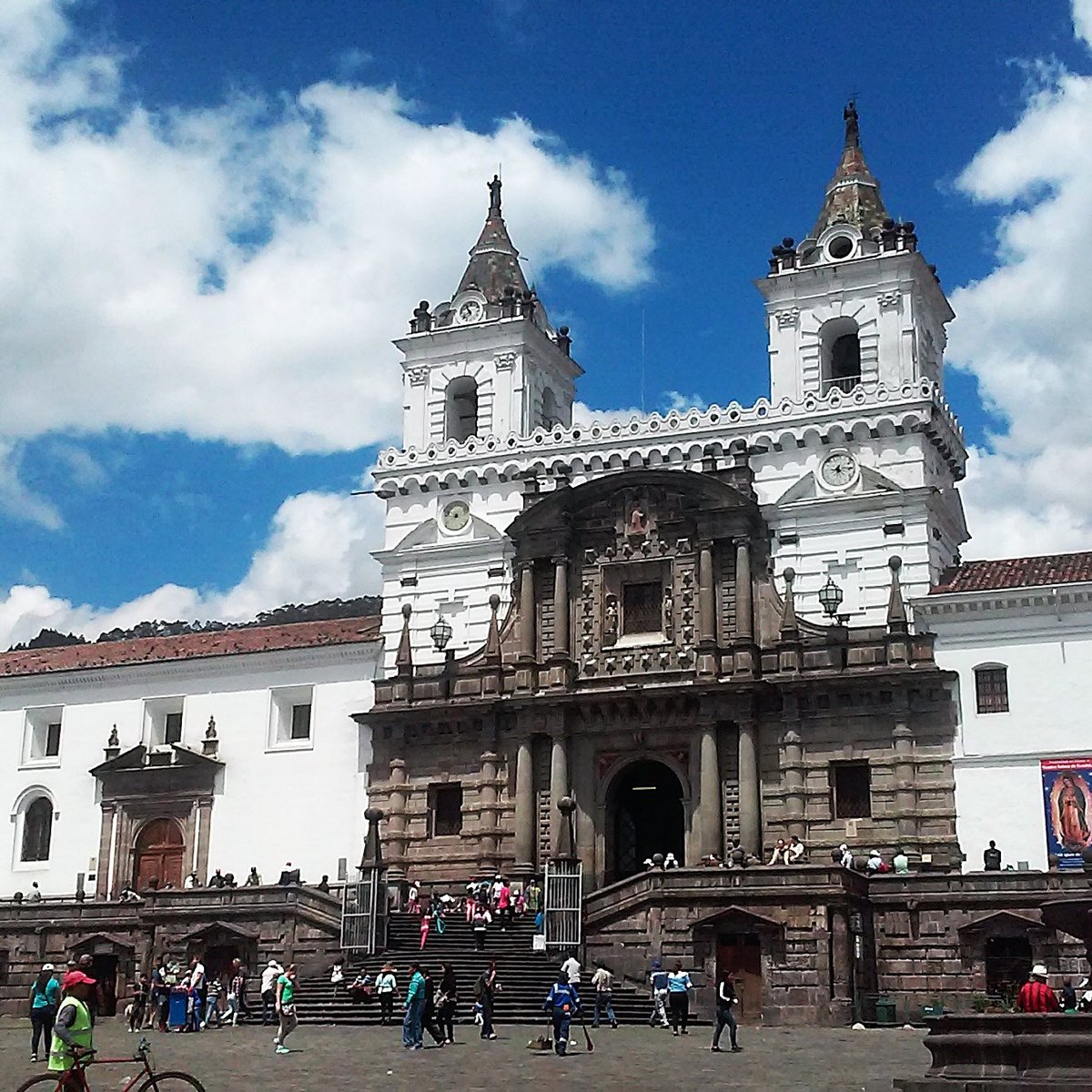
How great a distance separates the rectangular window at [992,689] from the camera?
133 feet

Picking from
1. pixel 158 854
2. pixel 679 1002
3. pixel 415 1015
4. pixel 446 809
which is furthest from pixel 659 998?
pixel 158 854

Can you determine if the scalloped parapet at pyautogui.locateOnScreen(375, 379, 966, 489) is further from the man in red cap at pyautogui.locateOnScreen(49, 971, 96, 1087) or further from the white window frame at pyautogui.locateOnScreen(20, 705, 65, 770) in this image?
the man in red cap at pyautogui.locateOnScreen(49, 971, 96, 1087)

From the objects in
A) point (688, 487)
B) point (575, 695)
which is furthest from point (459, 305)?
point (575, 695)

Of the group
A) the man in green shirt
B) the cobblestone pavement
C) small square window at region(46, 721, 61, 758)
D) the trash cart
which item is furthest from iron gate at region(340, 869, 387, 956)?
small square window at region(46, 721, 61, 758)

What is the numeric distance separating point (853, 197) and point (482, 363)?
40.9 ft

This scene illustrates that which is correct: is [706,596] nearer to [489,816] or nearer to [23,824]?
[489,816]

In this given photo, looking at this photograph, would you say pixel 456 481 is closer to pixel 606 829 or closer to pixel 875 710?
pixel 606 829

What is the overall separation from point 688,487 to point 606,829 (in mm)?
9835

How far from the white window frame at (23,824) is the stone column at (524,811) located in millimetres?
16029

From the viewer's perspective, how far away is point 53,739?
173ft

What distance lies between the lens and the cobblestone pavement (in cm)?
2267

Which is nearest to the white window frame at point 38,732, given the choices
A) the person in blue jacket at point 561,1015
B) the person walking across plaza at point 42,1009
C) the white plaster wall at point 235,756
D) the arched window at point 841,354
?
the white plaster wall at point 235,756

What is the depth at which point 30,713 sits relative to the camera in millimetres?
52781

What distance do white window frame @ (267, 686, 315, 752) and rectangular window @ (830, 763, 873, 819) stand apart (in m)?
16.3
